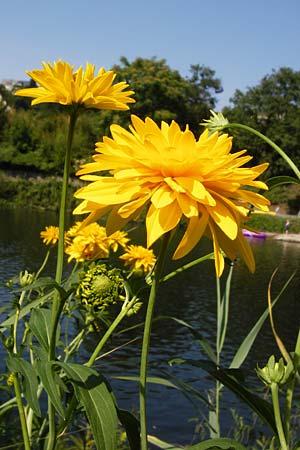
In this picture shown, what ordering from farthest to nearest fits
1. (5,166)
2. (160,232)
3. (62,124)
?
(62,124) → (5,166) → (160,232)

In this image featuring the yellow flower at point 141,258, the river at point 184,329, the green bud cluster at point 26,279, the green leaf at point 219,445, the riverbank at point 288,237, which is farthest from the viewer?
the riverbank at point 288,237

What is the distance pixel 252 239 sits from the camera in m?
20.2

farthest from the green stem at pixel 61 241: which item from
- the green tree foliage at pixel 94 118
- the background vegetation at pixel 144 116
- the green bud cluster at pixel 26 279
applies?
the green tree foliage at pixel 94 118

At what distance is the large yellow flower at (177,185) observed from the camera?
1.80 feet

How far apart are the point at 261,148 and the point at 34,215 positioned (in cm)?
1229

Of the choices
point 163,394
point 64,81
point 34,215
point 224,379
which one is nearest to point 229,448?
point 224,379

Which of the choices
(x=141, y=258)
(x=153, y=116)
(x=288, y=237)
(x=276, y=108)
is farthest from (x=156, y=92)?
(x=141, y=258)

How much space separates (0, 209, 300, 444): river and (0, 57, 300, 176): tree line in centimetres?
1153

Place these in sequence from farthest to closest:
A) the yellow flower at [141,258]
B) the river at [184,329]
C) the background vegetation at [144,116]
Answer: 1. the background vegetation at [144,116]
2. the river at [184,329]
3. the yellow flower at [141,258]

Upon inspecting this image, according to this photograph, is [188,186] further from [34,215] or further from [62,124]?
[62,124]

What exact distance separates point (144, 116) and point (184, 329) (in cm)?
2178

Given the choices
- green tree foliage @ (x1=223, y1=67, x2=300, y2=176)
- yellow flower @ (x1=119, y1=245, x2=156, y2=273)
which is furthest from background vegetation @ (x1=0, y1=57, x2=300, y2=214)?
yellow flower @ (x1=119, y1=245, x2=156, y2=273)

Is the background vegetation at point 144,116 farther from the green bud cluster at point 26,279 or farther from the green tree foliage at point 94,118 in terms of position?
the green bud cluster at point 26,279

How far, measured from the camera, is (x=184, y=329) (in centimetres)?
789
